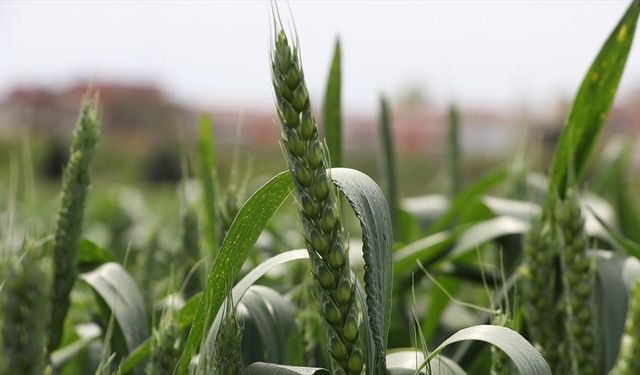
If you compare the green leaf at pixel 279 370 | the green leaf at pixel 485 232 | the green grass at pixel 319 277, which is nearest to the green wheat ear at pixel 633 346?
the green grass at pixel 319 277

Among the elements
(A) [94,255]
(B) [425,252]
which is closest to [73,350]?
(A) [94,255]

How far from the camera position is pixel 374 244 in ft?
2.21

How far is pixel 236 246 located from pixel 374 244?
124 mm

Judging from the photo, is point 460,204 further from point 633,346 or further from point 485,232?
point 633,346

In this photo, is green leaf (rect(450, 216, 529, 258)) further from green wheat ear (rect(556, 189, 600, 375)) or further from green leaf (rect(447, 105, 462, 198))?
green leaf (rect(447, 105, 462, 198))

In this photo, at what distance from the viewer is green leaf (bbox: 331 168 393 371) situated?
0.65m

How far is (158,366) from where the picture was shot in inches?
28.3

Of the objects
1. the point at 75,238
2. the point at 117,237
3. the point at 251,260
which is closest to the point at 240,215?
the point at 75,238

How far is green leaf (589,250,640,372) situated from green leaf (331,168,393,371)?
365mm

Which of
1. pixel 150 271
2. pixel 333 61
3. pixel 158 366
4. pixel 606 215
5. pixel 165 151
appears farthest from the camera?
pixel 165 151

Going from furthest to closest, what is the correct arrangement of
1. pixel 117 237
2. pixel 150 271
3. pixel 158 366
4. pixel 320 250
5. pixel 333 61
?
1. pixel 117 237
2. pixel 150 271
3. pixel 333 61
4. pixel 158 366
5. pixel 320 250

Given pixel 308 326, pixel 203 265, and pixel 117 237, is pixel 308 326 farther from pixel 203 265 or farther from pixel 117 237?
pixel 117 237

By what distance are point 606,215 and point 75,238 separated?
1170 millimetres

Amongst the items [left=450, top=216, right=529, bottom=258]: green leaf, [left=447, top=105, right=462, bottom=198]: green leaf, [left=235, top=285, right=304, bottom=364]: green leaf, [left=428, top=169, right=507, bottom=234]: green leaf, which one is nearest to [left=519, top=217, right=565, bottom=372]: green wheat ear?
[left=235, top=285, right=304, bottom=364]: green leaf
